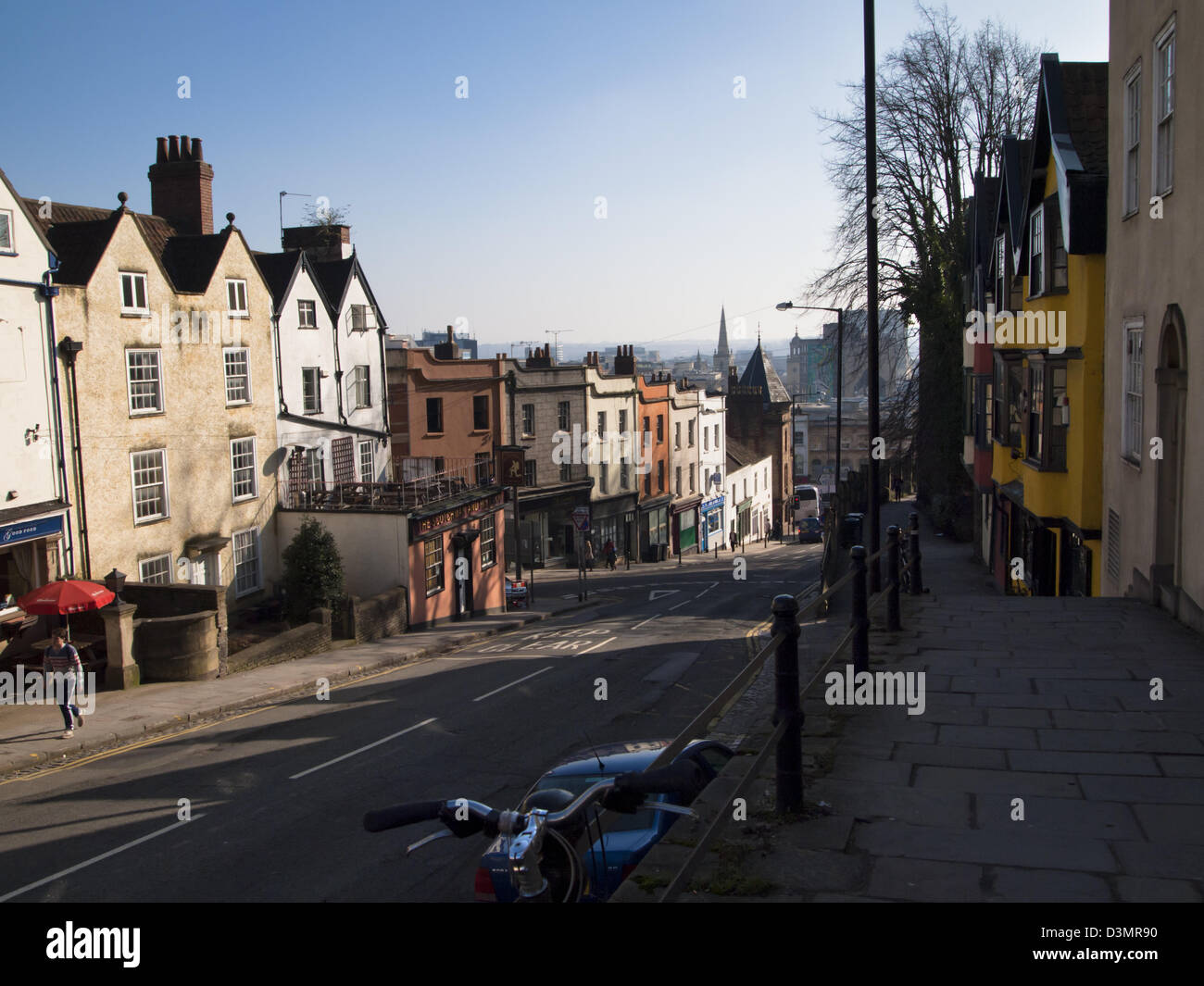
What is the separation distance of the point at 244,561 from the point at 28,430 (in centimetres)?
853

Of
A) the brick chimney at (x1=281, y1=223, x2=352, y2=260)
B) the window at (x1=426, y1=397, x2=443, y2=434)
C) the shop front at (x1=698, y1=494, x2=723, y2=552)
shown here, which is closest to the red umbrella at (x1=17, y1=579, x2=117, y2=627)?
the brick chimney at (x1=281, y1=223, x2=352, y2=260)

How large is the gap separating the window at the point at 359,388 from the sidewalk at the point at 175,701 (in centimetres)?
1068

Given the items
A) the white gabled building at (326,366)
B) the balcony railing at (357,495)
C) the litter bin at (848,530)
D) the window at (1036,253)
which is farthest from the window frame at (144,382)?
the window at (1036,253)

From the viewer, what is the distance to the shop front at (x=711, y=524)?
68812 mm

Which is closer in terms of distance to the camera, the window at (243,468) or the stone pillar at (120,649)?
the stone pillar at (120,649)

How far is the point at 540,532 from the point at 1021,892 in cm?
4564

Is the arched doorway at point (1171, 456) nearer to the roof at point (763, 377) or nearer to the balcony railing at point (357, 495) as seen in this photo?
the balcony railing at point (357, 495)

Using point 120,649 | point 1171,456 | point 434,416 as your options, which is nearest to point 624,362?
point 434,416

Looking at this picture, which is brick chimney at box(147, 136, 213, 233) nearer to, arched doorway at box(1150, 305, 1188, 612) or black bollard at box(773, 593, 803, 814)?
arched doorway at box(1150, 305, 1188, 612)

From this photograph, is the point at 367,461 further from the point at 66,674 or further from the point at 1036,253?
the point at 1036,253

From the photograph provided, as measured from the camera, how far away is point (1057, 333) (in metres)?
18.3
